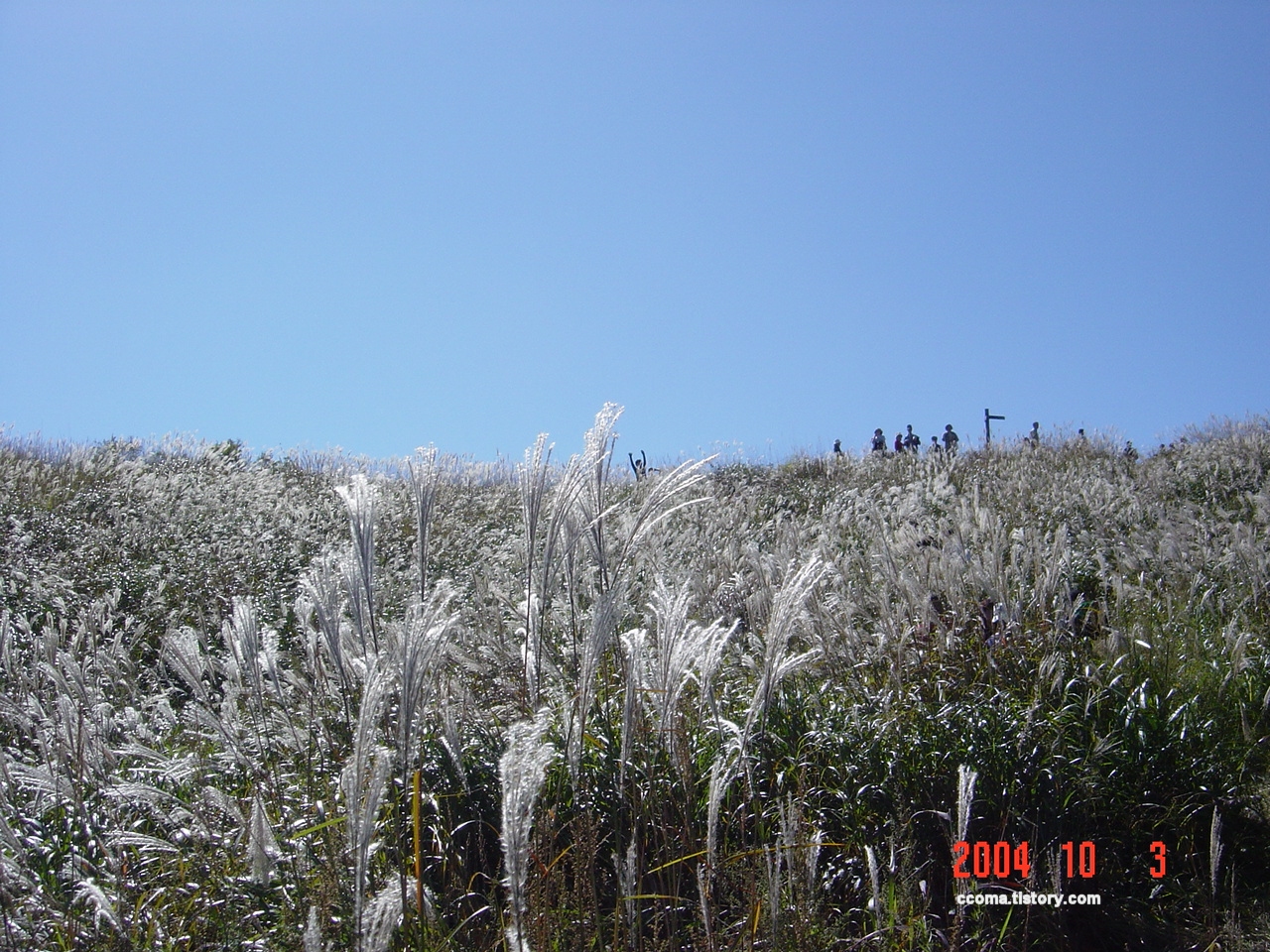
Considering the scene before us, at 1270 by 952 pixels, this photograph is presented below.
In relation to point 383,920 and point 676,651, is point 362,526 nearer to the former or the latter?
point 676,651

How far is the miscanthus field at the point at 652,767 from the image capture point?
2.02 m

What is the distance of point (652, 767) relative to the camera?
2338mm

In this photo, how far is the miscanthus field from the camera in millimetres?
2021

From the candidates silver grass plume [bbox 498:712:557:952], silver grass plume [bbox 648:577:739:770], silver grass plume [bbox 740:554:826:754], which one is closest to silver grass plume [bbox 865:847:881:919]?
silver grass plume [bbox 740:554:826:754]

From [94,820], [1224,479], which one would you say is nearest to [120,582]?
[94,820]

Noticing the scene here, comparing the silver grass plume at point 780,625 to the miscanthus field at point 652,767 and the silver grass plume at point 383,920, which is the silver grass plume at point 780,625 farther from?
the silver grass plume at point 383,920

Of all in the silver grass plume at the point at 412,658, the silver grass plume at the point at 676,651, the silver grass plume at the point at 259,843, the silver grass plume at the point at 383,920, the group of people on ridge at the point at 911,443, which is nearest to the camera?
the silver grass plume at the point at 383,920

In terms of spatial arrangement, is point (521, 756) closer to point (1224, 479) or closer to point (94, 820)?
point (94, 820)

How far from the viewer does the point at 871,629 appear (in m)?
4.32

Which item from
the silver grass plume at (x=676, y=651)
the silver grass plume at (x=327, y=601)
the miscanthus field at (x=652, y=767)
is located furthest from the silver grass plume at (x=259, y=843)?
the silver grass plume at (x=676, y=651)

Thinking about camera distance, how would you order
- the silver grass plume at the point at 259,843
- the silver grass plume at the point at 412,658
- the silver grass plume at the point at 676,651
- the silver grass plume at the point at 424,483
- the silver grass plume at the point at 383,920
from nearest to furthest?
the silver grass plume at the point at 383,920, the silver grass plume at the point at 412,658, the silver grass plume at the point at 259,843, the silver grass plume at the point at 676,651, the silver grass plume at the point at 424,483

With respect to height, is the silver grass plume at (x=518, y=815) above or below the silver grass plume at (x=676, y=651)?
below

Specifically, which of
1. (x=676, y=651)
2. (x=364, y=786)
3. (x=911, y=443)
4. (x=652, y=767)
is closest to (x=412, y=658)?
(x=364, y=786)

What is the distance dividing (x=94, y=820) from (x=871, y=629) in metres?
3.51
